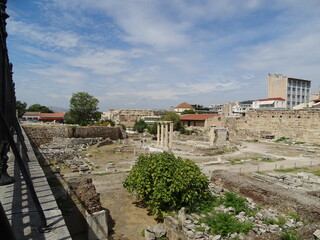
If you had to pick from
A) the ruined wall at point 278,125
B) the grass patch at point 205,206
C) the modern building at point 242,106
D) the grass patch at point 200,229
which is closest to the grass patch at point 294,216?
the grass patch at point 205,206

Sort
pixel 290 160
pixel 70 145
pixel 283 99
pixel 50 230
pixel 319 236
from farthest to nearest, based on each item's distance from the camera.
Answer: pixel 283 99
pixel 70 145
pixel 290 160
pixel 319 236
pixel 50 230

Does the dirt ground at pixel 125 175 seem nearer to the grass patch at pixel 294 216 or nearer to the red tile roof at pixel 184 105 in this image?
the grass patch at pixel 294 216

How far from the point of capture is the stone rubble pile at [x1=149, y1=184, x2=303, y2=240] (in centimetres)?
763

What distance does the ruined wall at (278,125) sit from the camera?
33500 millimetres

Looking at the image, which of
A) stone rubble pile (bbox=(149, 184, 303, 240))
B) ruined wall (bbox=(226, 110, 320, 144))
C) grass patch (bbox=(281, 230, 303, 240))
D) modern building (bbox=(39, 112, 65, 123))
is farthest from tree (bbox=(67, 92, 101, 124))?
grass patch (bbox=(281, 230, 303, 240))

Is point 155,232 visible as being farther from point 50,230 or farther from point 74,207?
point 50,230

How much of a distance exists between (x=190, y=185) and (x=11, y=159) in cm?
663

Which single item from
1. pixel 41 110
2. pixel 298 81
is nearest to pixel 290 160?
pixel 298 81

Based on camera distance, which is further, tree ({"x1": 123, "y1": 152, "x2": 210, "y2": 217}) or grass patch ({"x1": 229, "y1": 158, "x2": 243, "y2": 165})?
grass patch ({"x1": 229, "y1": 158, "x2": 243, "y2": 165})

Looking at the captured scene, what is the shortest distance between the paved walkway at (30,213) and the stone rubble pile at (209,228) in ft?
17.7

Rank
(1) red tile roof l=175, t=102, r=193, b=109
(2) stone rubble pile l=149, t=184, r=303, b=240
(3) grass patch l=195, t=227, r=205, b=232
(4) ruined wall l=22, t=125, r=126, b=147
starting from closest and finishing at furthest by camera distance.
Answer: (2) stone rubble pile l=149, t=184, r=303, b=240, (3) grass patch l=195, t=227, r=205, b=232, (4) ruined wall l=22, t=125, r=126, b=147, (1) red tile roof l=175, t=102, r=193, b=109

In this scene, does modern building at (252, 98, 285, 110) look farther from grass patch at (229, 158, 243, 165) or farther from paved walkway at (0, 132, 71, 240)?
paved walkway at (0, 132, 71, 240)

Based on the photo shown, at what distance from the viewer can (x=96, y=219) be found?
26.6ft

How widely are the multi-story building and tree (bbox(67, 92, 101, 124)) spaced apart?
45393 mm
